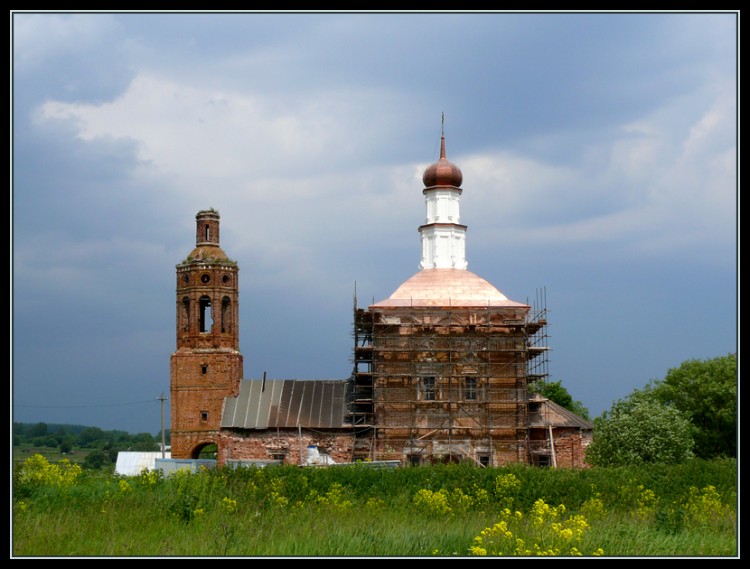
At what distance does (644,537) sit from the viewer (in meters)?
14.1

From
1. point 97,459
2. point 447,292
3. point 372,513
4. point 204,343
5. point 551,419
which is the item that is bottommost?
point 97,459

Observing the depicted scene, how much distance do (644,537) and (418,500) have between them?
5.00m

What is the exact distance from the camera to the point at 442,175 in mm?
41219

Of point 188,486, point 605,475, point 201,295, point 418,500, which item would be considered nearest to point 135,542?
point 188,486

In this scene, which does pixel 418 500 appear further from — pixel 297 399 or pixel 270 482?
pixel 297 399

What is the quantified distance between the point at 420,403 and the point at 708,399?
45.0ft

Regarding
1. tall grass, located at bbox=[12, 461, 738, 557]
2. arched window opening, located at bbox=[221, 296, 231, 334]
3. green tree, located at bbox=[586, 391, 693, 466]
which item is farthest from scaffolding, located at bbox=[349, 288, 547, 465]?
tall grass, located at bbox=[12, 461, 738, 557]

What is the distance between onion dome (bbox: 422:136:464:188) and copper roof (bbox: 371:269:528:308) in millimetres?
4555

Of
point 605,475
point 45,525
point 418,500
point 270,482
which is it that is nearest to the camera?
point 45,525

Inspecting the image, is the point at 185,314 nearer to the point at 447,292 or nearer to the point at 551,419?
the point at 447,292

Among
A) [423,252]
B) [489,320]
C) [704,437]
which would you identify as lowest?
[704,437]

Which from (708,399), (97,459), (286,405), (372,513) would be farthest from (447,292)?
(97,459)

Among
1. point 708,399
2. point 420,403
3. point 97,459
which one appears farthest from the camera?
point 97,459

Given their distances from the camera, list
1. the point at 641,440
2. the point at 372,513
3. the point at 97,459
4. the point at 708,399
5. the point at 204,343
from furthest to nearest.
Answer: the point at 97,459
the point at 708,399
the point at 204,343
the point at 641,440
the point at 372,513
